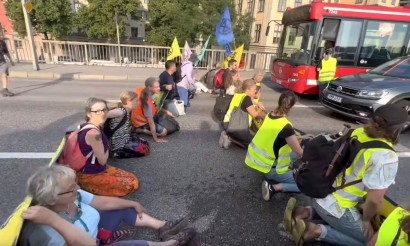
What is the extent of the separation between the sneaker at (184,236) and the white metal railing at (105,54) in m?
14.0

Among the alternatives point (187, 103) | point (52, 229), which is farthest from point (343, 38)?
point (52, 229)

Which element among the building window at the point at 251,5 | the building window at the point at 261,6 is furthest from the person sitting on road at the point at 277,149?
the building window at the point at 251,5

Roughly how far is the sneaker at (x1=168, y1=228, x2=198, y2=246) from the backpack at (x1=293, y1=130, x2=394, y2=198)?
115 cm

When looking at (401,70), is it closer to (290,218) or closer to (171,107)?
(171,107)

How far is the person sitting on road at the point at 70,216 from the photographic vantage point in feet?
5.32

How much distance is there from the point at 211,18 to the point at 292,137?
2177cm

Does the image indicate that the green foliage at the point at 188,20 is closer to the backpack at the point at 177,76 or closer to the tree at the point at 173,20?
the tree at the point at 173,20

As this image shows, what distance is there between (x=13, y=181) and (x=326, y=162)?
147 inches

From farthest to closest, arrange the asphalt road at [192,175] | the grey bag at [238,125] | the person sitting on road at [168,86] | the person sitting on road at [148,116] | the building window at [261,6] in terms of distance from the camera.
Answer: the building window at [261,6], the person sitting on road at [168,86], the person sitting on road at [148,116], the grey bag at [238,125], the asphalt road at [192,175]

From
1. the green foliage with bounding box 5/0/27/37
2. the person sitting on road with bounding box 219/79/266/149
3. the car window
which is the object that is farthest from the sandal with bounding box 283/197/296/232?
the green foliage with bounding box 5/0/27/37

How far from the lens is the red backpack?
2.76 meters

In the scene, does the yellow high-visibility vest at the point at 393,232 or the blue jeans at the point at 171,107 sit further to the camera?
the blue jeans at the point at 171,107

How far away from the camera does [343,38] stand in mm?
8305

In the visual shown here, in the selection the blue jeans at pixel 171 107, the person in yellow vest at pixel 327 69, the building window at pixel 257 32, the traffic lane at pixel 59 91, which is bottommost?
the traffic lane at pixel 59 91
